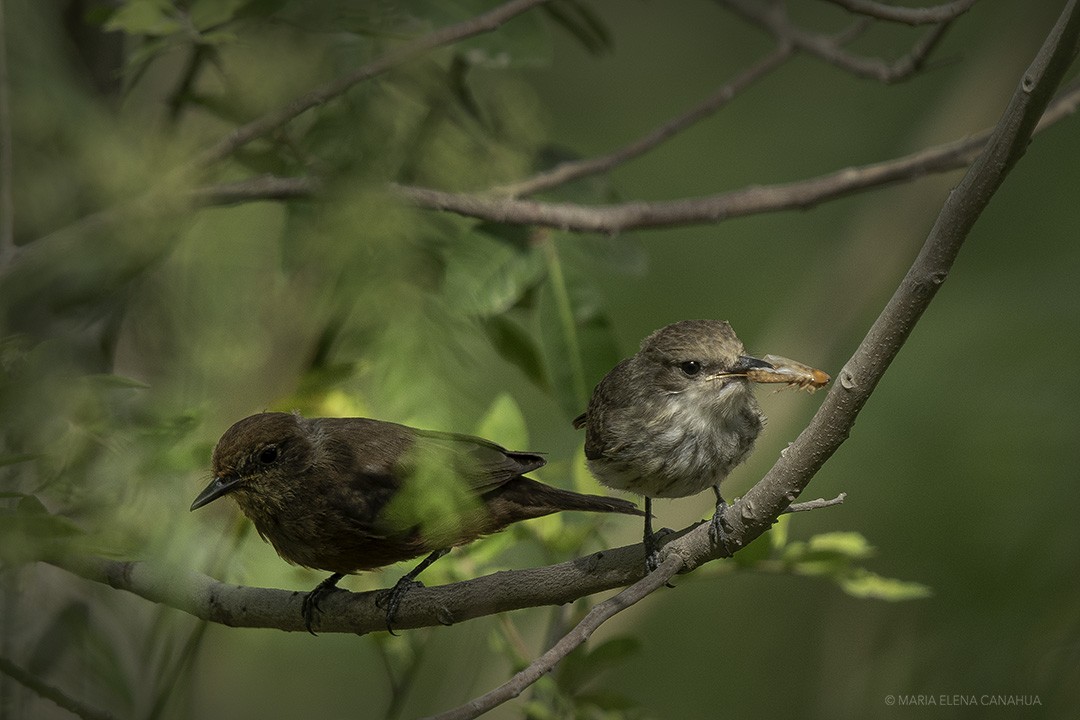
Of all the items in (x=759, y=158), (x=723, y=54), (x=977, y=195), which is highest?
(x=977, y=195)

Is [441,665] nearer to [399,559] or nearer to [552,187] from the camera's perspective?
[399,559]

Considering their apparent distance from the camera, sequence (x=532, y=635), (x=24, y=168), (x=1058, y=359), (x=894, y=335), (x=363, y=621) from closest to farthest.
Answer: (x=894, y=335) < (x=24, y=168) < (x=363, y=621) < (x=1058, y=359) < (x=532, y=635)

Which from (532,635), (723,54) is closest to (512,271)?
(532,635)

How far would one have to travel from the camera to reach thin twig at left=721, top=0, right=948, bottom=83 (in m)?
Result: 2.94

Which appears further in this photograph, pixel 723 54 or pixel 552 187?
pixel 723 54

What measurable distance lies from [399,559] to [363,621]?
0.21 meters

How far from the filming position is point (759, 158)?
21.9ft

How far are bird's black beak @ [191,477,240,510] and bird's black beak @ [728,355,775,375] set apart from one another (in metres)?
0.80

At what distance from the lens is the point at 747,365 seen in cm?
176

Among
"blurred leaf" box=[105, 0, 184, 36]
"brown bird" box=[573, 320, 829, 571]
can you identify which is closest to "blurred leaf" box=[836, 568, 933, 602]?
"brown bird" box=[573, 320, 829, 571]

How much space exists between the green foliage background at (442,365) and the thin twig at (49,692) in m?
0.02

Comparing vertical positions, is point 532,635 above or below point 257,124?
below

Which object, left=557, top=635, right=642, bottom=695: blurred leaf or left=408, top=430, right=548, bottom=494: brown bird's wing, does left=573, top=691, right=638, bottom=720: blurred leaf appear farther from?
left=408, top=430, right=548, bottom=494: brown bird's wing

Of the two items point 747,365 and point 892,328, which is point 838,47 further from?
point 892,328
